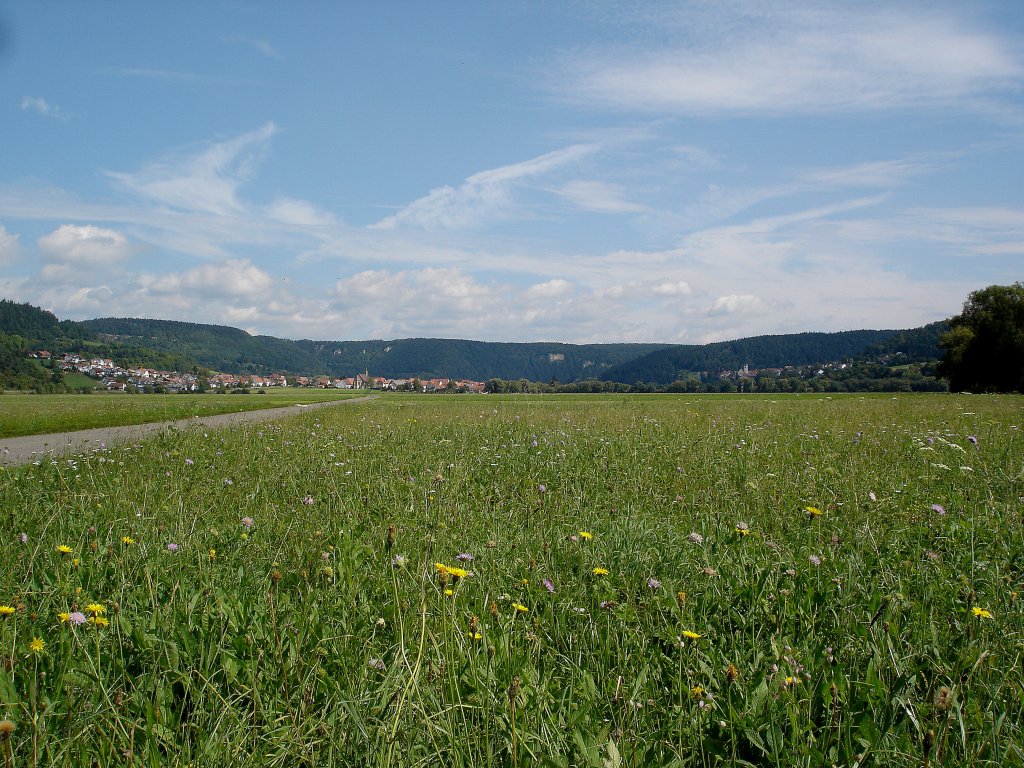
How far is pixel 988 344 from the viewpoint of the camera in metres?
62.3

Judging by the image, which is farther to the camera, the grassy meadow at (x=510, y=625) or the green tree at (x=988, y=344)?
the green tree at (x=988, y=344)

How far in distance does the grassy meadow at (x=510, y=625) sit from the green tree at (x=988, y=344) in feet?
221

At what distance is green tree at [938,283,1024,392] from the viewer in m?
59.4

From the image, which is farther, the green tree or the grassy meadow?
the green tree

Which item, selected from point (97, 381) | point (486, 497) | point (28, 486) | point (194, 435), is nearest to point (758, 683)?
point (486, 497)

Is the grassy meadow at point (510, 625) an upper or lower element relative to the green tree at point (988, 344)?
lower

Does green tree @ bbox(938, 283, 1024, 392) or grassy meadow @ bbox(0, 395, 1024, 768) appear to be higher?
green tree @ bbox(938, 283, 1024, 392)

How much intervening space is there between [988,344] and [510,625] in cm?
7621

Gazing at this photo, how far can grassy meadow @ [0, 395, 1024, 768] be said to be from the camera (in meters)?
2.11

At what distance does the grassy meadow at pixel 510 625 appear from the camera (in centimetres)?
211

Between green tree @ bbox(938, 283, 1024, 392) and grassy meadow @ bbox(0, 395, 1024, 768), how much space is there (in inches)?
2653

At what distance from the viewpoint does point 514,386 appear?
149000mm

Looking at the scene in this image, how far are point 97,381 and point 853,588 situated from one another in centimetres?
14242

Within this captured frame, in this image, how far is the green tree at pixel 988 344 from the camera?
195 ft
